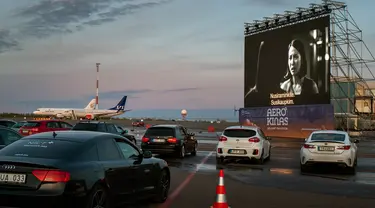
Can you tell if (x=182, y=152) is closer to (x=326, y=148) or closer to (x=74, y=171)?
(x=326, y=148)

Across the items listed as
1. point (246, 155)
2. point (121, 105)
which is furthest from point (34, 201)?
point (121, 105)

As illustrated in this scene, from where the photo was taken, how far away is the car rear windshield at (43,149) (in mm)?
6691

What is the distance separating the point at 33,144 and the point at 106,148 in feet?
3.74

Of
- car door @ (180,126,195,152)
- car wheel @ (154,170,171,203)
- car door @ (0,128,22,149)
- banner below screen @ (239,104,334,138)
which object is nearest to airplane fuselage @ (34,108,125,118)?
banner below screen @ (239,104,334,138)

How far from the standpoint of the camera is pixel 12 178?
246 inches

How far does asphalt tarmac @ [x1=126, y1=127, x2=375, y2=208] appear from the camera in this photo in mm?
9500

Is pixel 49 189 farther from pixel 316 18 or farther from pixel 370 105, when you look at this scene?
pixel 370 105

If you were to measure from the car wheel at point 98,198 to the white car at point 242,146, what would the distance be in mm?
10895

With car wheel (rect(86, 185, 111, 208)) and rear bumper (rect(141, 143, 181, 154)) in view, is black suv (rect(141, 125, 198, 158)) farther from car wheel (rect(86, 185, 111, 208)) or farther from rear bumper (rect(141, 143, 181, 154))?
car wheel (rect(86, 185, 111, 208))

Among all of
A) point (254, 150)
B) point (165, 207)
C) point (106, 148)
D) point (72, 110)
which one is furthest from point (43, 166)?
point (72, 110)

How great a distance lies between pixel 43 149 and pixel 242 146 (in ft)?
37.9

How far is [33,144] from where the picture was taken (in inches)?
278

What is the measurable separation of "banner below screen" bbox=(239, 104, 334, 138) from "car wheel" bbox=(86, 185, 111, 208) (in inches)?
1126

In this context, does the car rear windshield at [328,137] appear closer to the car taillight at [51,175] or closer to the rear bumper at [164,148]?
the rear bumper at [164,148]
